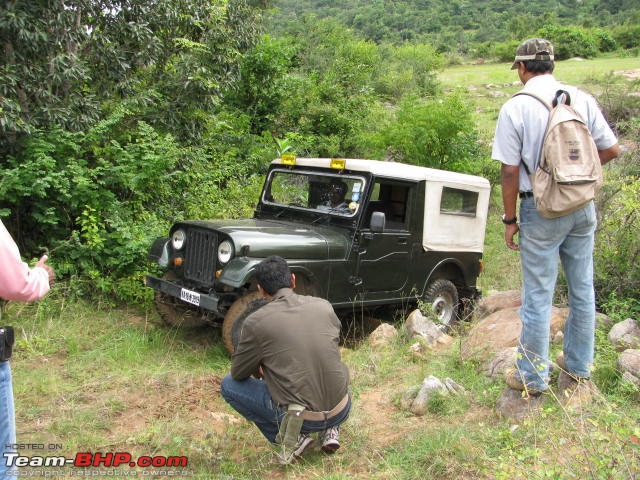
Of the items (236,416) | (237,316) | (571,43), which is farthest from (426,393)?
(571,43)

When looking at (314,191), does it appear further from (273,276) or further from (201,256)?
(273,276)

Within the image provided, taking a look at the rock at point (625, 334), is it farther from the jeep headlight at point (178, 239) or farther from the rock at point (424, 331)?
the jeep headlight at point (178, 239)

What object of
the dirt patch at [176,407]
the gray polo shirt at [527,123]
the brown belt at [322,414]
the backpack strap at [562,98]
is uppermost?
the backpack strap at [562,98]

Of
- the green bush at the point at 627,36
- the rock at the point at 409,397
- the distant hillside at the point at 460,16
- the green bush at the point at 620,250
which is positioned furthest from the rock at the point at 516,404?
the green bush at the point at 627,36

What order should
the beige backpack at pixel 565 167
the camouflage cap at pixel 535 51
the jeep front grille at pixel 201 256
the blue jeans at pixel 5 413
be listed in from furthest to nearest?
the jeep front grille at pixel 201 256 < the camouflage cap at pixel 535 51 < the beige backpack at pixel 565 167 < the blue jeans at pixel 5 413

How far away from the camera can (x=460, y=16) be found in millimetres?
64250

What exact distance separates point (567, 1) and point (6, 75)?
75.6 meters

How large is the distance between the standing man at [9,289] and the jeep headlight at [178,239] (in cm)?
294

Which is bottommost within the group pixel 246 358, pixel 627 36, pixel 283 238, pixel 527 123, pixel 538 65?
pixel 246 358

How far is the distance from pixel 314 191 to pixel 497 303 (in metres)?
2.25

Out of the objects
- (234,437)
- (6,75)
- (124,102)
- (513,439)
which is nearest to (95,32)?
(124,102)

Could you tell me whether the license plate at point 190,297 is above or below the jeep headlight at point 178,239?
below

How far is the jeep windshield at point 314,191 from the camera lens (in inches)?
232

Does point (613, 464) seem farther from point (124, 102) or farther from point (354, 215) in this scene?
point (124, 102)
